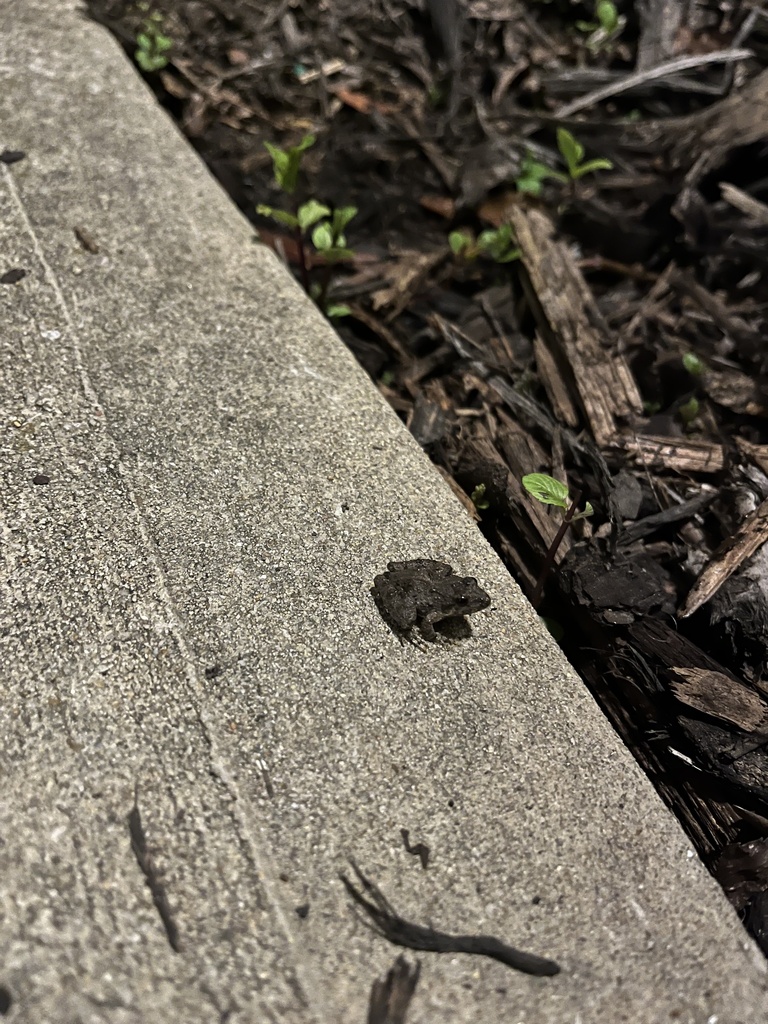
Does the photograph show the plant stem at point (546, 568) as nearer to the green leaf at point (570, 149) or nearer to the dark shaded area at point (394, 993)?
the dark shaded area at point (394, 993)

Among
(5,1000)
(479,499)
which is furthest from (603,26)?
(5,1000)

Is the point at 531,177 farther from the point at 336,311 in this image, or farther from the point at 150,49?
the point at 150,49

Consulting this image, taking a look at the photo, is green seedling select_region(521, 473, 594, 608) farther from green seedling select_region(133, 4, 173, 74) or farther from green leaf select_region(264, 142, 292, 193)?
green seedling select_region(133, 4, 173, 74)

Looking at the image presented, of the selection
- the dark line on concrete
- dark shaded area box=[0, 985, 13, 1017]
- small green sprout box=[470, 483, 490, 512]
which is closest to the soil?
small green sprout box=[470, 483, 490, 512]

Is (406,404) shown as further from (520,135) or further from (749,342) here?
(520,135)

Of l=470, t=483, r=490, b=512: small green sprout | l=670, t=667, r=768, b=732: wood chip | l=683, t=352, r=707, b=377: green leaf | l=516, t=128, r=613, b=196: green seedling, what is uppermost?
l=516, t=128, r=613, b=196: green seedling

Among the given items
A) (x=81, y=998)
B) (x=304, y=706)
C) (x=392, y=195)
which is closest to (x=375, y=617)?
(x=304, y=706)
